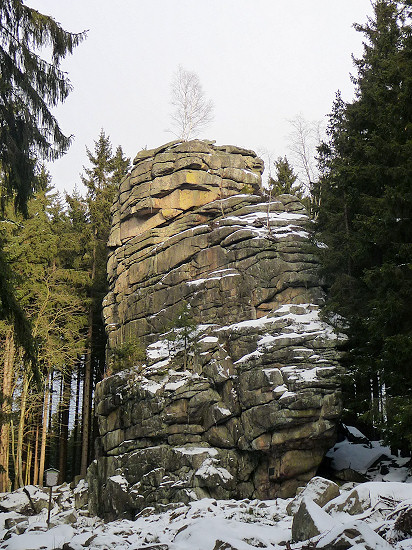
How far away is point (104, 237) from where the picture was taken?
34.0 m

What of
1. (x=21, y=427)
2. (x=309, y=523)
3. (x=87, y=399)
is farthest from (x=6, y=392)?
(x=309, y=523)

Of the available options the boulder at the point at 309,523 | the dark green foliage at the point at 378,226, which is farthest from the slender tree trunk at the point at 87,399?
the boulder at the point at 309,523

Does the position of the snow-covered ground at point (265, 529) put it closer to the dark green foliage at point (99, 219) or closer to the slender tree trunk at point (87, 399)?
the slender tree trunk at point (87, 399)

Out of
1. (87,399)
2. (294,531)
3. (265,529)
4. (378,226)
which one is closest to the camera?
(294,531)

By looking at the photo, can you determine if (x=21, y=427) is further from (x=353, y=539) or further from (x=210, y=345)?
(x=353, y=539)

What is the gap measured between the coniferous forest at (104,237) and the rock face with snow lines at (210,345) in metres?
1.47

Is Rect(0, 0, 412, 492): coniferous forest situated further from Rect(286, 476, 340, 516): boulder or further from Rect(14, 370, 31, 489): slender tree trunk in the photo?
Rect(286, 476, 340, 516): boulder

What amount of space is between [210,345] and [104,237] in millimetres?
16381

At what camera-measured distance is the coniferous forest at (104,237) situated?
8.69 metres

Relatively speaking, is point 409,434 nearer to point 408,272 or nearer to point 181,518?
point 408,272

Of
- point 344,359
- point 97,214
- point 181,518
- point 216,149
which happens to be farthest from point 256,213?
point 181,518

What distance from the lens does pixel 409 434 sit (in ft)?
37.8

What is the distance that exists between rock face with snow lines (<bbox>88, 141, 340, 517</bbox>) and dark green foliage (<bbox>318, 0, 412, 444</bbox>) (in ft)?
4.68

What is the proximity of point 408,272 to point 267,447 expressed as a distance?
25.0 feet
